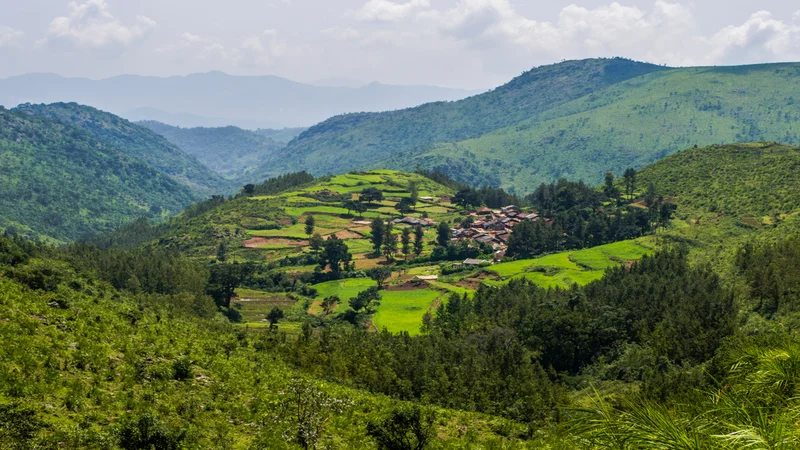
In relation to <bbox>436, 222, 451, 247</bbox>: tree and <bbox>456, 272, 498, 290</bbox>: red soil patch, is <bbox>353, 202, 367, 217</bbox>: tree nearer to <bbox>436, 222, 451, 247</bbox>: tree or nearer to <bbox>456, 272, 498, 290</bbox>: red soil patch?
<bbox>436, 222, 451, 247</bbox>: tree

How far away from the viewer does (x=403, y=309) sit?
8031 cm

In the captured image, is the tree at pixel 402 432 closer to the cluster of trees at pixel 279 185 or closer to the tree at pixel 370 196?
the tree at pixel 370 196

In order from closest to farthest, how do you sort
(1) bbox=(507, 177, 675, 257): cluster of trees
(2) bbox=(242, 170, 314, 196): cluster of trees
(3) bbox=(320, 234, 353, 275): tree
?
(3) bbox=(320, 234, 353, 275): tree, (1) bbox=(507, 177, 675, 257): cluster of trees, (2) bbox=(242, 170, 314, 196): cluster of trees

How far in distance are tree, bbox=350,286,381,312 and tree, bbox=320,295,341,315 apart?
277cm

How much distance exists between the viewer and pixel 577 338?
5403cm

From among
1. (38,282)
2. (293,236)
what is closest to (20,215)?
(293,236)

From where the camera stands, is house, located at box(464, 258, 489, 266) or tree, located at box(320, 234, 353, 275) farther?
house, located at box(464, 258, 489, 266)

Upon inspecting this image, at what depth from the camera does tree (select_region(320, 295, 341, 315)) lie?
81162 millimetres

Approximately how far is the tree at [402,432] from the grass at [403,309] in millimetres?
40106

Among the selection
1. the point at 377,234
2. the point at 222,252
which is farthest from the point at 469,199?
the point at 222,252

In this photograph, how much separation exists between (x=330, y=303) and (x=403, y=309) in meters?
11.0

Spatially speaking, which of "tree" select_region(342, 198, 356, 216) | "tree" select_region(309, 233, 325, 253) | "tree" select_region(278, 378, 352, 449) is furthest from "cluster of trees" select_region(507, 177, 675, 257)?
"tree" select_region(278, 378, 352, 449)

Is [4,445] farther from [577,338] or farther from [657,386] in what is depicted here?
[577,338]

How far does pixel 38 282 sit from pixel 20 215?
7033 inches
